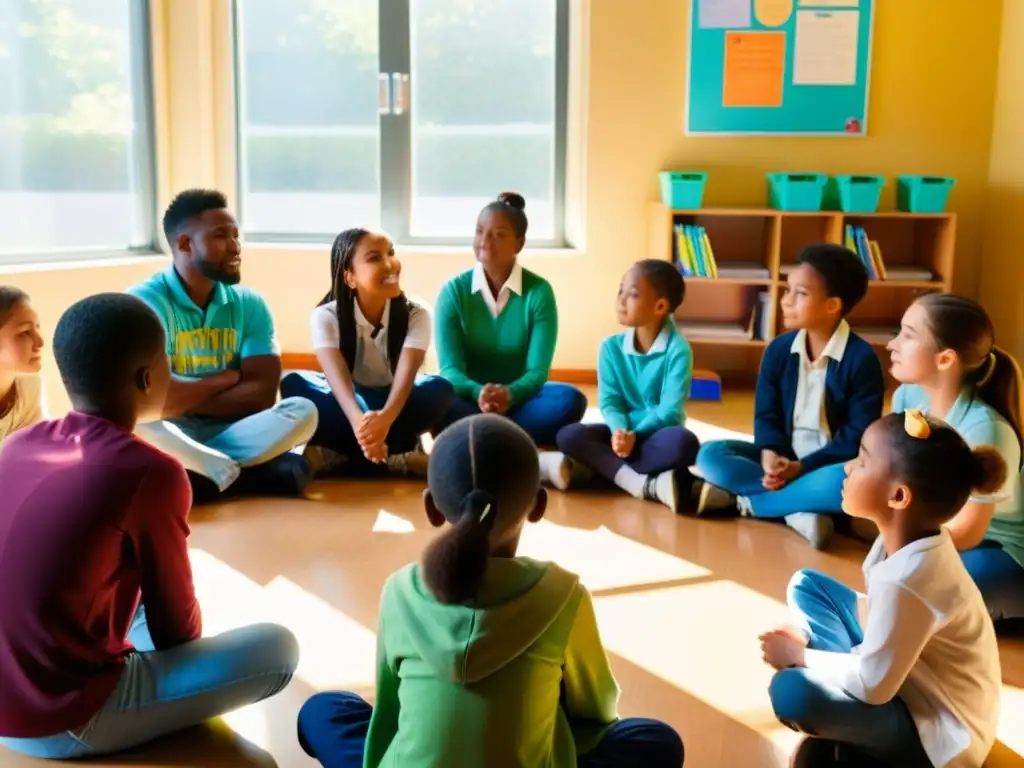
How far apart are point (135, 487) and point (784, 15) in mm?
3929

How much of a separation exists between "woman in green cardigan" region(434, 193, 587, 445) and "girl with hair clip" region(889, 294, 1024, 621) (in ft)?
4.45

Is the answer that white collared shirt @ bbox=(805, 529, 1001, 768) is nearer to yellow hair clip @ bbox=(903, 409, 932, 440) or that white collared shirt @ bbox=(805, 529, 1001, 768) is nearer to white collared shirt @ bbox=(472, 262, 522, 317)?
yellow hair clip @ bbox=(903, 409, 932, 440)

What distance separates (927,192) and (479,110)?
200cm

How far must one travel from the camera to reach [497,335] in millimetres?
3574

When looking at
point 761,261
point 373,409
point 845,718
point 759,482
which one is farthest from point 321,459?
point 761,261

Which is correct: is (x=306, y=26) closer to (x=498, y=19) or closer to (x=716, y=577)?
(x=498, y=19)

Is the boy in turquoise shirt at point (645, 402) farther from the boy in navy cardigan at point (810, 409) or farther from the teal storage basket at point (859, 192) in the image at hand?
the teal storage basket at point (859, 192)

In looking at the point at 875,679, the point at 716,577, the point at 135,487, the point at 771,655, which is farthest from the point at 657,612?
the point at 135,487

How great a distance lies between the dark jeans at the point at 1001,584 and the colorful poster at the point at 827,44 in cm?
303

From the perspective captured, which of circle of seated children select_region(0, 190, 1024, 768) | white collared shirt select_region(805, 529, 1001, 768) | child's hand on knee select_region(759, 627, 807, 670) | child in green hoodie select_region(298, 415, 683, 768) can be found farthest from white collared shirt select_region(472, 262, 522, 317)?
child in green hoodie select_region(298, 415, 683, 768)

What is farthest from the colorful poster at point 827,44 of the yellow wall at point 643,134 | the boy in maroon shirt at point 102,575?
the boy in maroon shirt at point 102,575

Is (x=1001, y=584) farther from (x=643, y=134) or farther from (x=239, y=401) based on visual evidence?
(x=643, y=134)

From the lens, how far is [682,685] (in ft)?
6.71

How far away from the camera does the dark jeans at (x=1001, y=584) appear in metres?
2.24
